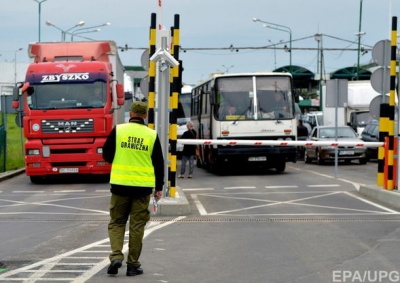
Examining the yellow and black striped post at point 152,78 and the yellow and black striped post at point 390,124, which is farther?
the yellow and black striped post at point 390,124

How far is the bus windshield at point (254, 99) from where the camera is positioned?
27.7 m

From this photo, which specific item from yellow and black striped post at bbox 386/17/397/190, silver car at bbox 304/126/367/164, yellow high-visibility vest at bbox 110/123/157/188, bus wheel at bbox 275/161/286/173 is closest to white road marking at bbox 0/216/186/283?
yellow high-visibility vest at bbox 110/123/157/188

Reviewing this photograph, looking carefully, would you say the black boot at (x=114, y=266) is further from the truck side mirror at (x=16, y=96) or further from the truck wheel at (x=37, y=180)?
the truck wheel at (x=37, y=180)

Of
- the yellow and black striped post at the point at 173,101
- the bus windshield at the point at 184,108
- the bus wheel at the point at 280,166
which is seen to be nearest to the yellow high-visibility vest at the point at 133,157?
the yellow and black striped post at the point at 173,101

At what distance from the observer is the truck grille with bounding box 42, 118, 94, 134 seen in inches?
948

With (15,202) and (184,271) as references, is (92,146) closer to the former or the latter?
(15,202)

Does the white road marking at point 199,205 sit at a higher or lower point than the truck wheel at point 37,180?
higher

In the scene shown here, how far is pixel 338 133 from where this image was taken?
35281 millimetres

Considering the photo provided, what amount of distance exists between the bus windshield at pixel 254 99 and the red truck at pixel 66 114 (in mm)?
4380

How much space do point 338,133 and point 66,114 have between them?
14.6m

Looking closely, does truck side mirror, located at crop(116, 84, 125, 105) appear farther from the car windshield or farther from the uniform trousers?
the uniform trousers

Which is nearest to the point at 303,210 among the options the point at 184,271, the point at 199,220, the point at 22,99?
the point at 199,220

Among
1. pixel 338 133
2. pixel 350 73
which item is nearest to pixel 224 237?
pixel 338 133

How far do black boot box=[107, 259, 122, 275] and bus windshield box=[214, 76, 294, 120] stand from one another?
18.6 metres
